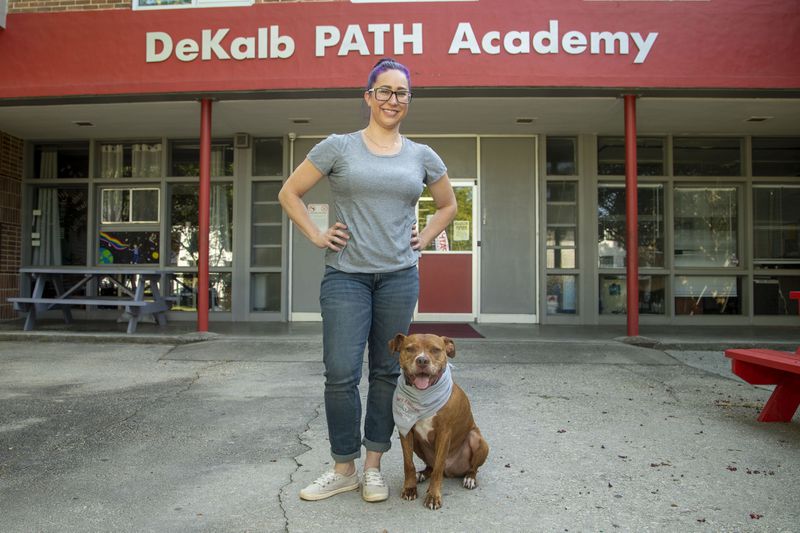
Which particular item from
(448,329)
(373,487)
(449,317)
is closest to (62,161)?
(449,317)

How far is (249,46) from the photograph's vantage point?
7266 millimetres

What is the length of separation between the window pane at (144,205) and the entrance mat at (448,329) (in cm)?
480

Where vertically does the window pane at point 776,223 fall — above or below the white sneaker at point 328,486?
above

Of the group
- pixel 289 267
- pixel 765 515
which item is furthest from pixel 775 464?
pixel 289 267

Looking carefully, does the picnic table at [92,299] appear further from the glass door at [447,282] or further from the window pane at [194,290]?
the glass door at [447,282]

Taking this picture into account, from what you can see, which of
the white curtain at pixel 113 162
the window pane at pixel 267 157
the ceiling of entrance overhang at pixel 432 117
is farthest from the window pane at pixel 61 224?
the window pane at pixel 267 157

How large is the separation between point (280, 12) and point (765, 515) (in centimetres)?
689

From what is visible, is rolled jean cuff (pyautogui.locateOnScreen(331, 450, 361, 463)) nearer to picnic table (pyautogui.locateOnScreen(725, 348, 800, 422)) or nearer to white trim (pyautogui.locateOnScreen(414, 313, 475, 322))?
picnic table (pyautogui.locateOnScreen(725, 348, 800, 422))

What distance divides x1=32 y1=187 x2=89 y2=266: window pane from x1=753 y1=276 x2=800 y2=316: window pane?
432 inches

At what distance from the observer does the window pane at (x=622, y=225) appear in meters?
9.67

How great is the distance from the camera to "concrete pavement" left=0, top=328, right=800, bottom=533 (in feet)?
8.64

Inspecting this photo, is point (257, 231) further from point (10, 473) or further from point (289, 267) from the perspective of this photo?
point (10, 473)

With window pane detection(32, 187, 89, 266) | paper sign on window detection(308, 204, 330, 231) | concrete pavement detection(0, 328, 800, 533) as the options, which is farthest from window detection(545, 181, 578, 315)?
window pane detection(32, 187, 89, 266)

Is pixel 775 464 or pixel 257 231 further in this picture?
pixel 257 231
